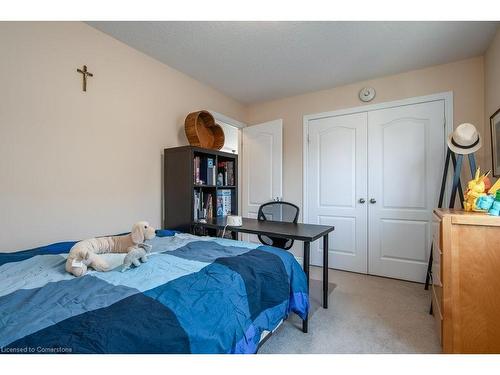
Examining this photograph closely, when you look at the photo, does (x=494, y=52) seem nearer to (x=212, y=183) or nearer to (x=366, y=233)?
(x=366, y=233)

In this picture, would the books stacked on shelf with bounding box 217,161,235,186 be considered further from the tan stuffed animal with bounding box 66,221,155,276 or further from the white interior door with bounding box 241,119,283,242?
the tan stuffed animal with bounding box 66,221,155,276

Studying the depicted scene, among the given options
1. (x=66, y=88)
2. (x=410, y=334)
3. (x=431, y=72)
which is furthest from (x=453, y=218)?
(x=66, y=88)

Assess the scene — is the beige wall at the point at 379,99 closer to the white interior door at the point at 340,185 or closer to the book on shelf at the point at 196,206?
the white interior door at the point at 340,185

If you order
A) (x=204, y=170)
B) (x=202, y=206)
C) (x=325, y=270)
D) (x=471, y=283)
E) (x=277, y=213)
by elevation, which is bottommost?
(x=325, y=270)

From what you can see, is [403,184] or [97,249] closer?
[97,249]

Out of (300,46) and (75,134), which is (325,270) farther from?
(75,134)

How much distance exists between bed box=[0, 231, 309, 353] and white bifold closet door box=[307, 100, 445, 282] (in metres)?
1.86

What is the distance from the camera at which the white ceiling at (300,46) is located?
199 centimetres

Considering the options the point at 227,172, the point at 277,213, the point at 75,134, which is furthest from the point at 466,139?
the point at 75,134

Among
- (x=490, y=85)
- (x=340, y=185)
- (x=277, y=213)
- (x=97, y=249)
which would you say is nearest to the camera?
(x=97, y=249)

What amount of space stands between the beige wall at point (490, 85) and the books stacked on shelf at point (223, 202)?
2525 millimetres

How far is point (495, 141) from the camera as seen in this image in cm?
207

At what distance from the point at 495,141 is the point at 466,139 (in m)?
0.37

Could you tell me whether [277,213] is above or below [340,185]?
below
